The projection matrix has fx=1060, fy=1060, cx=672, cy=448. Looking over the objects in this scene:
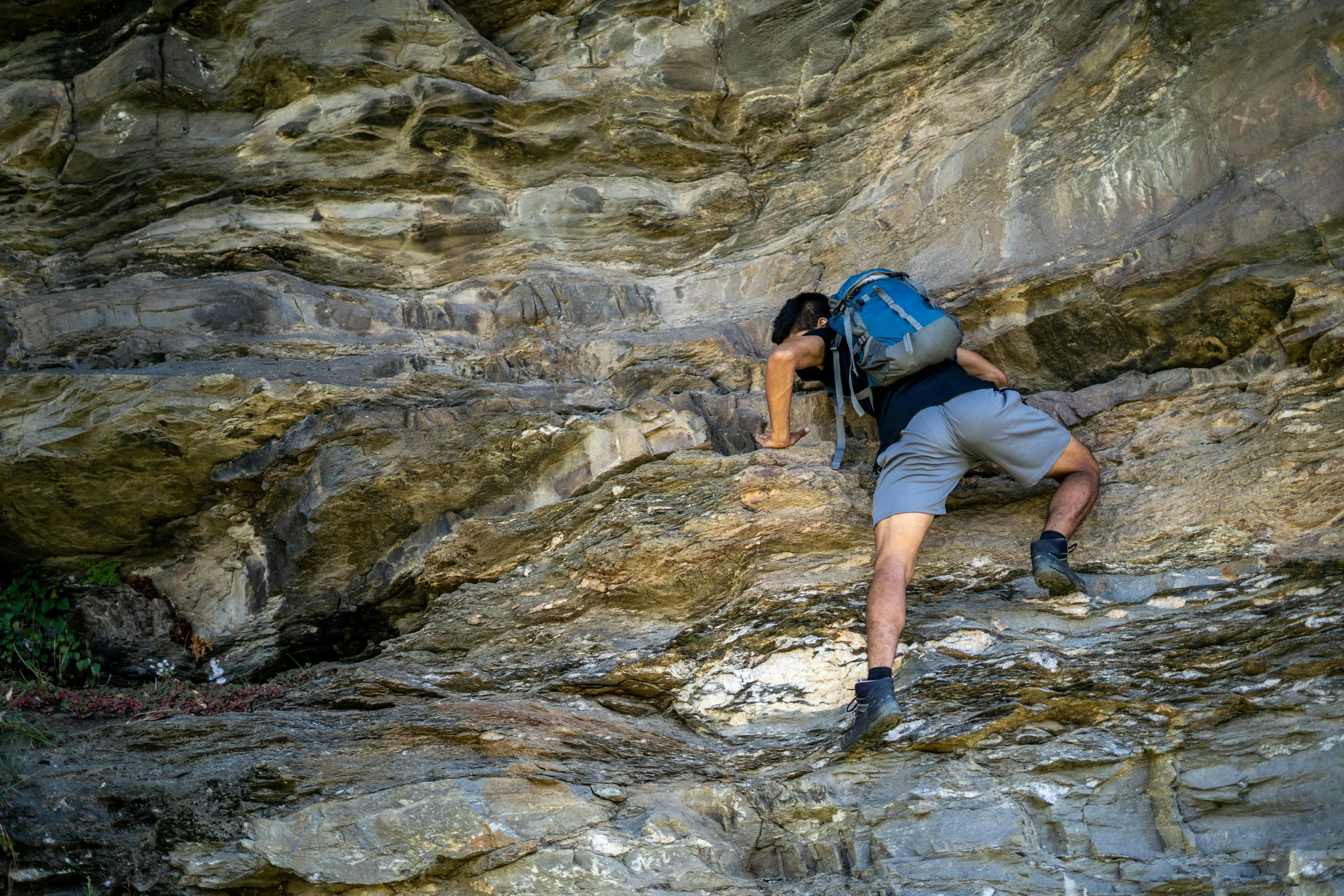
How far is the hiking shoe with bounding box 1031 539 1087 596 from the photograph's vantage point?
17.0 feet

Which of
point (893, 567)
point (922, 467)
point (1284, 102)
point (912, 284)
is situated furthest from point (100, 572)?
point (1284, 102)

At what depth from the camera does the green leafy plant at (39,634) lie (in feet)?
23.2

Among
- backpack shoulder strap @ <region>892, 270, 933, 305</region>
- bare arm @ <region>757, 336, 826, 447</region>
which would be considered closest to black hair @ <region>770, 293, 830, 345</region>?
bare arm @ <region>757, 336, 826, 447</region>

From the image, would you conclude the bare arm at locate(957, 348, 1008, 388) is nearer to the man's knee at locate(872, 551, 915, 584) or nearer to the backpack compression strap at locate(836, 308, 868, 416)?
the backpack compression strap at locate(836, 308, 868, 416)

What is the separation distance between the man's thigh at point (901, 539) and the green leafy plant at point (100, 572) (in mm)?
5307

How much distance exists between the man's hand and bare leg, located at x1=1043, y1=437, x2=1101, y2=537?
1399 millimetres

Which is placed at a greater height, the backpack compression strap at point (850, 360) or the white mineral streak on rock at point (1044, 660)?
the backpack compression strap at point (850, 360)

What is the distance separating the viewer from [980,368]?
6.07m

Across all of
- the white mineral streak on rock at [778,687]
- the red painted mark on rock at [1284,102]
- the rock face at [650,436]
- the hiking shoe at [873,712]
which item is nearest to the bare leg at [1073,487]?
the rock face at [650,436]

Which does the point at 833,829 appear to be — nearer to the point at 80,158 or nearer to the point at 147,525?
the point at 147,525

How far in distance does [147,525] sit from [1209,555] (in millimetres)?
6494

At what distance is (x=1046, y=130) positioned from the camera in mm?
6793

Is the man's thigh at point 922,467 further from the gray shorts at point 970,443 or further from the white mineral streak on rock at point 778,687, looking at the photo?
the white mineral streak on rock at point 778,687

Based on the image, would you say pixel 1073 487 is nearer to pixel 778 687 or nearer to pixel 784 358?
→ pixel 784 358
